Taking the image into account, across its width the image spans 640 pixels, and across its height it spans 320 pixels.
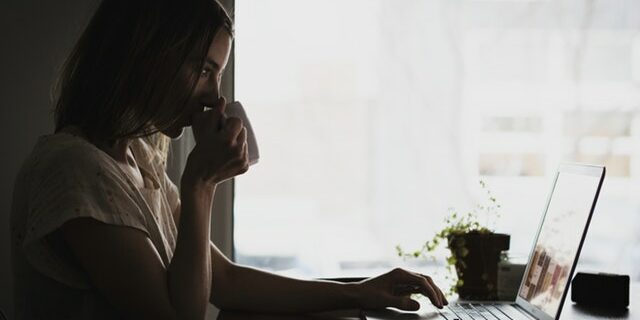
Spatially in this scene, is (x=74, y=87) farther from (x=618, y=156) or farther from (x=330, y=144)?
(x=618, y=156)

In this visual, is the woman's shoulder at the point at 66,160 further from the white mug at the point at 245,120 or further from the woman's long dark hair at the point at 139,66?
the white mug at the point at 245,120

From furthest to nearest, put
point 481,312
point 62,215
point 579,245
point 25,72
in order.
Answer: point 25,72 < point 481,312 < point 579,245 < point 62,215

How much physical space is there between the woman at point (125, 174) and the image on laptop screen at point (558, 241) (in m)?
0.54

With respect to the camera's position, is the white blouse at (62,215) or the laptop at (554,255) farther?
the laptop at (554,255)

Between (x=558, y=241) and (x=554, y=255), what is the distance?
25 mm

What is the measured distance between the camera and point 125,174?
1319 millimetres

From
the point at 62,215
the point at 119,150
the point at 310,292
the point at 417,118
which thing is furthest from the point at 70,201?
the point at 417,118

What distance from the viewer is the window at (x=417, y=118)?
241 centimetres

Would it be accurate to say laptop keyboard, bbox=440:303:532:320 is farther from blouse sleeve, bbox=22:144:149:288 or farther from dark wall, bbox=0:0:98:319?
dark wall, bbox=0:0:98:319

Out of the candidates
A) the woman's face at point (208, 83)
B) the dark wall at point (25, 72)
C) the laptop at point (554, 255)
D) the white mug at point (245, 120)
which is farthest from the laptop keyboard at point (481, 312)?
the dark wall at point (25, 72)

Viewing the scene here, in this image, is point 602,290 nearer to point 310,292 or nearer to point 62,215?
point 310,292

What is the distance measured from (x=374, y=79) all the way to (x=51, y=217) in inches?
53.7

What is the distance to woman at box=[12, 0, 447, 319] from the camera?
1224 mm

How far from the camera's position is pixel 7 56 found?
2023 mm
